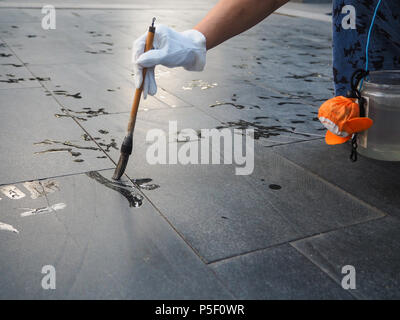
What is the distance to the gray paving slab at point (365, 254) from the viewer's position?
1.63 meters

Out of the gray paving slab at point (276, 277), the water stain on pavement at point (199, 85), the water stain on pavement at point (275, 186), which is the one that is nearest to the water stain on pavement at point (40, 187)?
the gray paving slab at point (276, 277)

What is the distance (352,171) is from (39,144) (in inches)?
74.4

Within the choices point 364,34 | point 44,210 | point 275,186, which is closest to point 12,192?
point 44,210

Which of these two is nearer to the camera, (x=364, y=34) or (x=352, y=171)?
(x=352, y=171)

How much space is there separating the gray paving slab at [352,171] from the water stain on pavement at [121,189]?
40.8 inches

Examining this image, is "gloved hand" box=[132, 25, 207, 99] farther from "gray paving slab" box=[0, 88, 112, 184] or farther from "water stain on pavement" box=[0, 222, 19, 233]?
"water stain on pavement" box=[0, 222, 19, 233]

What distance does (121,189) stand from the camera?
89.8 inches

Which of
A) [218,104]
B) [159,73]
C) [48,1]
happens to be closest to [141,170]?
[218,104]

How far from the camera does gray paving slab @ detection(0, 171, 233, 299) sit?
1570 millimetres

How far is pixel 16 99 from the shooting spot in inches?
144

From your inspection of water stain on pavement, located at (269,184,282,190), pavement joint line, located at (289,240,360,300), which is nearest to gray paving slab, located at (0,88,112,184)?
water stain on pavement, located at (269,184,282,190)

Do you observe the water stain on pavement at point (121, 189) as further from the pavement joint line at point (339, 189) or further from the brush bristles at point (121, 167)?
the pavement joint line at point (339, 189)

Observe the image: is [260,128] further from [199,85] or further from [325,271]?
[325,271]
